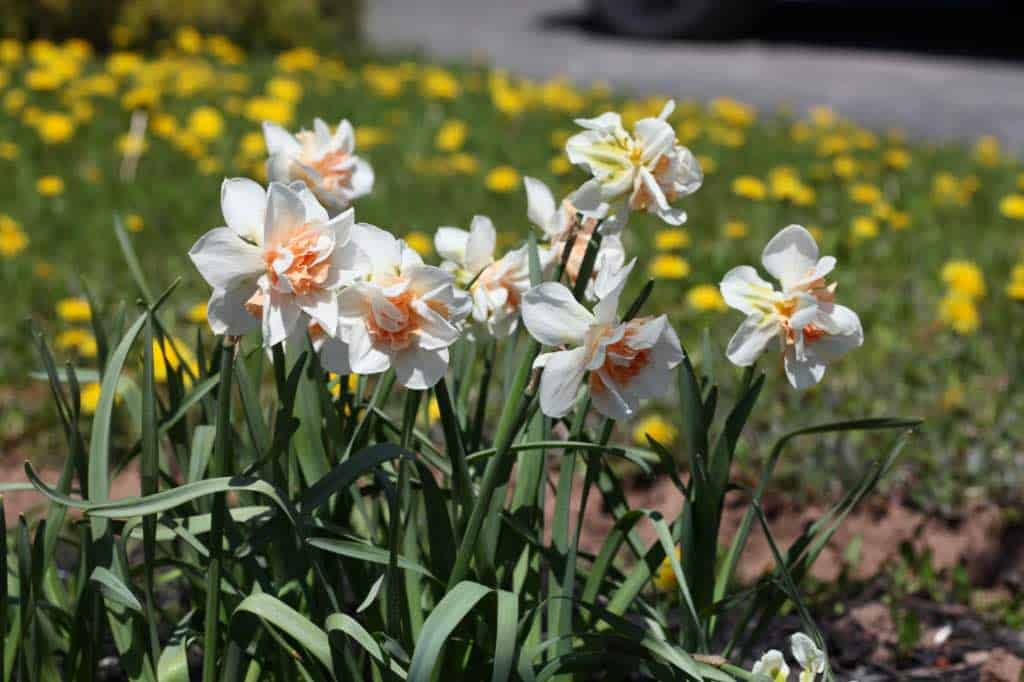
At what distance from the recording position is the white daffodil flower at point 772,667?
1.45m

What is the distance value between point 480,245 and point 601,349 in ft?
1.17

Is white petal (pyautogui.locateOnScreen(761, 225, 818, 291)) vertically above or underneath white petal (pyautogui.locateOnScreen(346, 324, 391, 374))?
above

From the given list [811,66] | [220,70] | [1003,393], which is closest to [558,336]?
[1003,393]

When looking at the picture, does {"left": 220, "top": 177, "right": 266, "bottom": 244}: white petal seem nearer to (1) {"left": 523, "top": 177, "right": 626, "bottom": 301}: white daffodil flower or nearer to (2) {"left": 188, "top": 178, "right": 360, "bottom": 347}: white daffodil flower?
(2) {"left": 188, "top": 178, "right": 360, "bottom": 347}: white daffodil flower

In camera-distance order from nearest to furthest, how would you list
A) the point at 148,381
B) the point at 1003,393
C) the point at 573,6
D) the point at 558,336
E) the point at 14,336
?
the point at 558,336 → the point at 148,381 → the point at 1003,393 → the point at 14,336 → the point at 573,6

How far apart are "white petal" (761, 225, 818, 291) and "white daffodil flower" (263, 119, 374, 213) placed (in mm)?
553

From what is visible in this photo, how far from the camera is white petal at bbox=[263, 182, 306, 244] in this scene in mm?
1228

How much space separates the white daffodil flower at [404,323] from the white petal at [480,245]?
0.26 meters

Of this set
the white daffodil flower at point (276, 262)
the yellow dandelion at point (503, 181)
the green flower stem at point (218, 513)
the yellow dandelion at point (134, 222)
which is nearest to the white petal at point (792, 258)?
the white daffodil flower at point (276, 262)

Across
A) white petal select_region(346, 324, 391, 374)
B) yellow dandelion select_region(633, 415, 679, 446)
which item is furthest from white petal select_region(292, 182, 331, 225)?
yellow dandelion select_region(633, 415, 679, 446)

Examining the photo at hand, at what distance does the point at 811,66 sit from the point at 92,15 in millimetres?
5044

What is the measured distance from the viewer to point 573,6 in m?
12.7

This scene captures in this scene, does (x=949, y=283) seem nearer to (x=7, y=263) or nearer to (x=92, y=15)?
(x=7, y=263)

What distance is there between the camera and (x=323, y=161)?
164 centimetres
